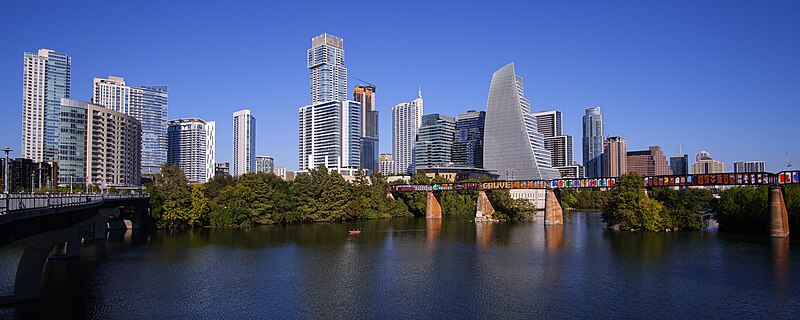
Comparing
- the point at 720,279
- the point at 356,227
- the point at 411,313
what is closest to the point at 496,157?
the point at 356,227

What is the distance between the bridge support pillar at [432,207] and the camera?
119m

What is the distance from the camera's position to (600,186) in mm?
89188

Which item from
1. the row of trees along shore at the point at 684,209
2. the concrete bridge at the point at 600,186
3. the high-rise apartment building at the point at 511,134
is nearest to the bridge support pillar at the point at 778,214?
the concrete bridge at the point at 600,186

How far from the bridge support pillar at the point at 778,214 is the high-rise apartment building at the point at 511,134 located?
369 ft

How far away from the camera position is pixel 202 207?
3474 inches

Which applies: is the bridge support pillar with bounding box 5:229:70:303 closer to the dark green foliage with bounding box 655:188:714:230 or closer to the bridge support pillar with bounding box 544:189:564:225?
the dark green foliage with bounding box 655:188:714:230

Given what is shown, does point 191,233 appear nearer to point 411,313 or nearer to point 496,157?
point 411,313

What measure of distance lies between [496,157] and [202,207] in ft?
401

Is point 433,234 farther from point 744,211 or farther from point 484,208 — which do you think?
point 744,211

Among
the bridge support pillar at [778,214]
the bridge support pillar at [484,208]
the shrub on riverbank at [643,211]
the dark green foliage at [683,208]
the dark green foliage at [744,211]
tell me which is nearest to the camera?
the bridge support pillar at [778,214]

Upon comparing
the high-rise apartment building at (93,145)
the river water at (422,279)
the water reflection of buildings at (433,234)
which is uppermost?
the high-rise apartment building at (93,145)

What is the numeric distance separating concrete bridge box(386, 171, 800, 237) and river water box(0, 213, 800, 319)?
5.22 m

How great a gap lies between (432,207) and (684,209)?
51.4 metres

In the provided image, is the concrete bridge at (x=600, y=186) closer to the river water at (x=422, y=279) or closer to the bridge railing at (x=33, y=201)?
the river water at (x=422, y=279)
